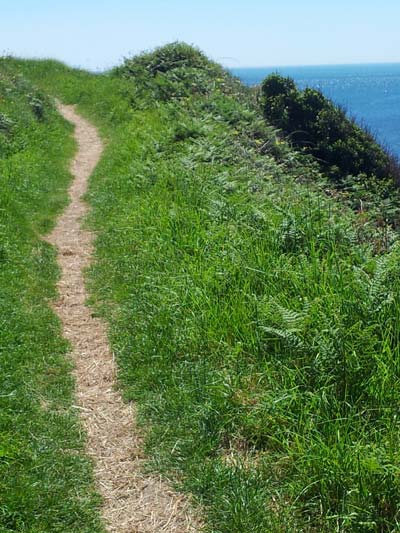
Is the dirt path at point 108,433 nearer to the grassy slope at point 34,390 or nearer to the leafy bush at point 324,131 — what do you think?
the grassy slope at point 34,390

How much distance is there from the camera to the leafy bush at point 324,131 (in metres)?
21.7

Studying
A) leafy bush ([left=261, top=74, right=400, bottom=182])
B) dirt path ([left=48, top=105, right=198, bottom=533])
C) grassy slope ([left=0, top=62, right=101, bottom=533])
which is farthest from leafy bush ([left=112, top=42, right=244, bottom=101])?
dirt path ([left=48, top=105, right=198, bottom=533])

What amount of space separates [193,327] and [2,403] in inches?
78.6

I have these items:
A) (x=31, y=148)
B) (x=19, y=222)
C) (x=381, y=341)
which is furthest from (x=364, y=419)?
(x=31, y=148)

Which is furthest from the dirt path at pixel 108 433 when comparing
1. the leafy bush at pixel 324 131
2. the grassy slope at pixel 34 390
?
the leafy bush at pixel 324 131

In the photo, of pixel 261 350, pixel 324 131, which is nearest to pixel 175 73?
pixel 324 131

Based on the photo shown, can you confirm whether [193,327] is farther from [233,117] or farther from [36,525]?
[233,117]

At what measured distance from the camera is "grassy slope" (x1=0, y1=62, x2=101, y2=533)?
14.5 feet

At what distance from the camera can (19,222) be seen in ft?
35.2

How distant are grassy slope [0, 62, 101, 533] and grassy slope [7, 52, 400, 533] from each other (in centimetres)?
66

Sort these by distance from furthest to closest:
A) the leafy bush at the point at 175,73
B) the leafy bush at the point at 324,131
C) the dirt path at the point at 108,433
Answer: the leafy bush at the point at 175,73
the leafy bush at the point at 324,131
the dirt path at the point at 108,433

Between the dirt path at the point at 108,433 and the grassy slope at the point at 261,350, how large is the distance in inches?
6.9

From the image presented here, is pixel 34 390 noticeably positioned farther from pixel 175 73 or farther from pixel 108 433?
pixel 175 73

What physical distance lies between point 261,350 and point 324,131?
17.9 meters
